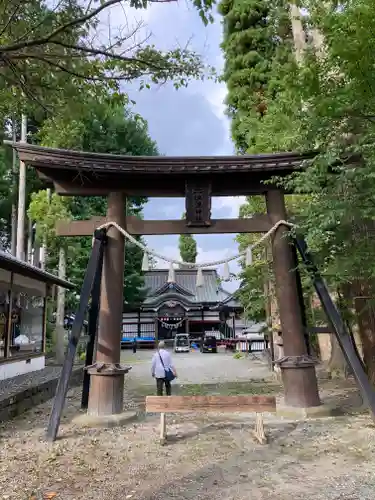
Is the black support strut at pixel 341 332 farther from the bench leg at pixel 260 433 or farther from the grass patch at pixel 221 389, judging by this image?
the grass patch at pixel 221 389

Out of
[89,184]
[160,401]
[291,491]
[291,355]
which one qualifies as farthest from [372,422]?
[89,184]

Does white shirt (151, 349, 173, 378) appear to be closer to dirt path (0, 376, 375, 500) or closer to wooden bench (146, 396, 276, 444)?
dirt path (0, 376, 375, 500)

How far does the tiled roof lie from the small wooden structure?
672 inches

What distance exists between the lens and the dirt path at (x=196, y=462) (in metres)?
4.12

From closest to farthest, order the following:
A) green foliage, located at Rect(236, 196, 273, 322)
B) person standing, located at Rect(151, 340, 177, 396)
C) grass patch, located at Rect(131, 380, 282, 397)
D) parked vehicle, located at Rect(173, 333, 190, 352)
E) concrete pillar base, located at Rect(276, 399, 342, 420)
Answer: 1. concrete pillar base, located at Rect(276, 399, 342, 420)
2. person standing, located at Rect(151, 340, 177, 396)
3. grass patch, located at Rect(131, 380, 282, 397)
4. green foliage, located at Rect(236, 196, 273, 322)
5. parked vehicle, located at Rect(173, 333, 190, 352)

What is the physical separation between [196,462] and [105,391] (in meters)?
2.47

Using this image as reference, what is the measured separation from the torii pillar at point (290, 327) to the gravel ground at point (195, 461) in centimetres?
51

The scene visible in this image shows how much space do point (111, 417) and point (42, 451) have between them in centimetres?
142

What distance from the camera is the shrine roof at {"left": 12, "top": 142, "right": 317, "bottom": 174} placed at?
7.08 metres

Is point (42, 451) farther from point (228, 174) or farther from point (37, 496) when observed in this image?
point (228, 174)

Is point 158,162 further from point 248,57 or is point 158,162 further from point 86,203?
point 86,203

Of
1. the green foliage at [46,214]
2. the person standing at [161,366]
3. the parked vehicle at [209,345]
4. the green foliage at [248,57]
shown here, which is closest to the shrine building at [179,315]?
the parked vehicle at [209,345]

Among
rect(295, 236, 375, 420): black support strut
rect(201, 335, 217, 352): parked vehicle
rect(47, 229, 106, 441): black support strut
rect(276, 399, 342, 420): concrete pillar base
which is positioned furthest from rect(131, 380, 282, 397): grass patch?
rect(201, 335, 217, 352): parked vehicle

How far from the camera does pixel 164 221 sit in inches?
305
